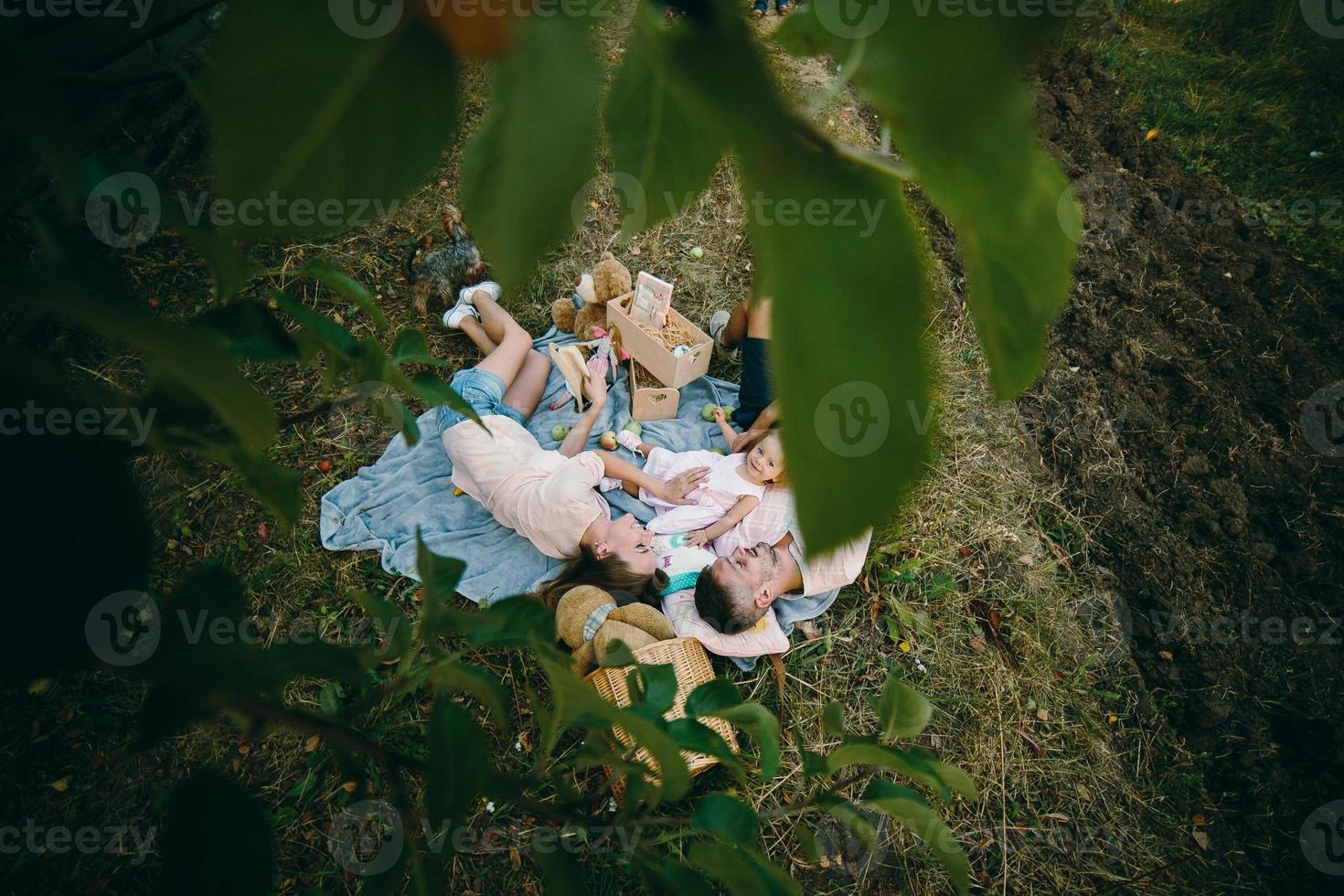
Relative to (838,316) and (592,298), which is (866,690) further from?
(838,316)

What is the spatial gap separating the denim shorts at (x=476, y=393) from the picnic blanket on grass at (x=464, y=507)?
9 cm

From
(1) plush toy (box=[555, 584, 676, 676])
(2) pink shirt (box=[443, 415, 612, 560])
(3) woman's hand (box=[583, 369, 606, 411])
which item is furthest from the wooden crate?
(1) plush toy (box=[555, 584, 676, 676])

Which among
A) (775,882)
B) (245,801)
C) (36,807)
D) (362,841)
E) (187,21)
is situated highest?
(187,21)

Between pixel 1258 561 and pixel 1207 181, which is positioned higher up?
pixel 1207 181

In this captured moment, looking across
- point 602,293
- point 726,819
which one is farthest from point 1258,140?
point 726,819

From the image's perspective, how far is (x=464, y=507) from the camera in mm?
2334

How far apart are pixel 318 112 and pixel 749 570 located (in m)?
2.06

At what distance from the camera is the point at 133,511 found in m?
0.21

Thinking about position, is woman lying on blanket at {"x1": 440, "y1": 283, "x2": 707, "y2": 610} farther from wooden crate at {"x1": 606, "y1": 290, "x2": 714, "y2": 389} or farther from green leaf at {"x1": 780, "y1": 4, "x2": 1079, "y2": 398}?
green leaf at {"x1": 780, "y1": 4, "x2": 1079, "y2": 398}

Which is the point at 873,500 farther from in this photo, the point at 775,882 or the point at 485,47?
the point at 775,882

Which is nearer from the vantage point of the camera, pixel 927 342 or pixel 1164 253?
pixel 927 342

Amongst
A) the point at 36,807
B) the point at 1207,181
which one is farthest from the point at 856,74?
the point at 1207,181

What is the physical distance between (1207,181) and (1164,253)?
54cm

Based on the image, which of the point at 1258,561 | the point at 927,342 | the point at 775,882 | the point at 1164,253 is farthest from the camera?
the point at 1164,253
